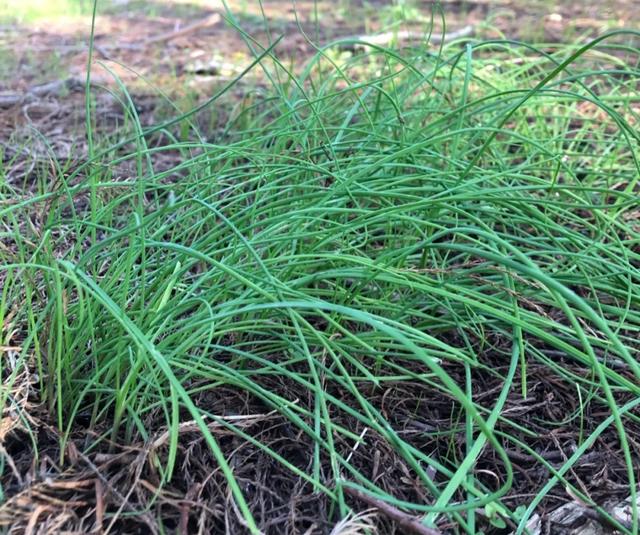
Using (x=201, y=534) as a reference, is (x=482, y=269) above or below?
above

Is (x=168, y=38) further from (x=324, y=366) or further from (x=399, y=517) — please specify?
(x=399, y=517)

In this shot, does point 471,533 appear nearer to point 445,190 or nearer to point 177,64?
point 445,190

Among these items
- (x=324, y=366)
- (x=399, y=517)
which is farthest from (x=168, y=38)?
(x=399, y=517)

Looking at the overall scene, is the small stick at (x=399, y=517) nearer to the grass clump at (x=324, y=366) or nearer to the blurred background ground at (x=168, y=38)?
the grass clump at (x=324, y=366)

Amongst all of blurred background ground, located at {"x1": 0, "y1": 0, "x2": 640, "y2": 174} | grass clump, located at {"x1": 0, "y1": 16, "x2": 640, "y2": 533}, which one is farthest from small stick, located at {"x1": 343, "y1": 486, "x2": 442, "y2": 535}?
blurred background ground, located at {"x1": 0, "y1": 0, "x2": 640, "y2": 174}

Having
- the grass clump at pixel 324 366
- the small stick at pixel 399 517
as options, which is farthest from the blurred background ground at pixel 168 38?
the small stick at pixel 399 517

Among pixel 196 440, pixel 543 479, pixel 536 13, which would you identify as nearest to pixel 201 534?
pixel 196 440

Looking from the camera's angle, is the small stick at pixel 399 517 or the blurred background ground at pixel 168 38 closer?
the small stick at pixel 399 517

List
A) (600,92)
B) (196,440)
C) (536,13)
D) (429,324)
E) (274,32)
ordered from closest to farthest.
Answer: (196,440) < (429,324) < (600,92) < (274,32) < (536,13)
